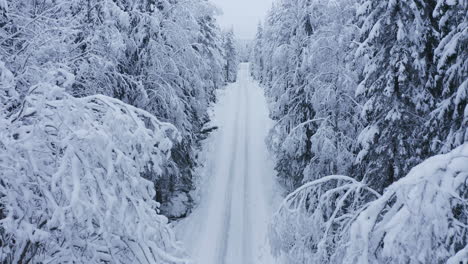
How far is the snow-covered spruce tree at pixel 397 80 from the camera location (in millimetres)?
10727

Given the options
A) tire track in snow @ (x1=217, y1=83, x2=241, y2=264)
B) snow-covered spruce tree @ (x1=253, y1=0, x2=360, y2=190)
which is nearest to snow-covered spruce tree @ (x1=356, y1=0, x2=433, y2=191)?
snow-covered spruce tree @ (x1=253, y1=0, x2=360, y2=190)

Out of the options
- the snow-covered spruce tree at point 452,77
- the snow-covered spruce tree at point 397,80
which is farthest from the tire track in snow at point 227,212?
the snow-covered spruce tree at point 452,77

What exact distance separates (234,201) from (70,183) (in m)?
19.8

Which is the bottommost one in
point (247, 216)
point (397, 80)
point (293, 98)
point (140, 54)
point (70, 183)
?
point (247, 216)

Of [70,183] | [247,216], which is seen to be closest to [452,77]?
[70,183]

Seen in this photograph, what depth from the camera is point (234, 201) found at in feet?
78.9

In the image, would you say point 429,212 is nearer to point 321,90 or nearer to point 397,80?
point 397,80

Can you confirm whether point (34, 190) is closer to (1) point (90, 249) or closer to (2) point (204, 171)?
(1) point (90, 249)

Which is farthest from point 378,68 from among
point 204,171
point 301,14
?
point 204,171

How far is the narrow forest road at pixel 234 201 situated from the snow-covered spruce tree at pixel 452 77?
19.1 feet

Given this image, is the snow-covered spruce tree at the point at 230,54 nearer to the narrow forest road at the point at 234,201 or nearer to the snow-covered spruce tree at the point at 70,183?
the narrow forest road at the point at 234,201

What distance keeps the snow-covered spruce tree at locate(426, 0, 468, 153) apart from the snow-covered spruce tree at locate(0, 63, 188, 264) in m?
6.33

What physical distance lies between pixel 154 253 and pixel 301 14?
1644cm

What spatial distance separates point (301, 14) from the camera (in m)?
19.4
